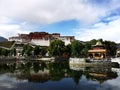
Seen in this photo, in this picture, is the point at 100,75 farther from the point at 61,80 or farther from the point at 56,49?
the point at 56,49

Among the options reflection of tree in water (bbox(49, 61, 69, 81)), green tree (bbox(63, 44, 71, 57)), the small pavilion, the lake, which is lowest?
the lake

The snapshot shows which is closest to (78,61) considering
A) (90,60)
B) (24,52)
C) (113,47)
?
(90,60)

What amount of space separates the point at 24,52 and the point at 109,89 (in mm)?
152120

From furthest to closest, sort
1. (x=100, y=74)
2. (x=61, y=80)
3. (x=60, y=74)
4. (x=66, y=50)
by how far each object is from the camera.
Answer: (x=66, y=50)
(x=60, y=74)
(x=100, y=74)
(x=61, y=80)

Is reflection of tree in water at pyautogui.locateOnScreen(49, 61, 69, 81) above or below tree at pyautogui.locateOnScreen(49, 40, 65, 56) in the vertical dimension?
below

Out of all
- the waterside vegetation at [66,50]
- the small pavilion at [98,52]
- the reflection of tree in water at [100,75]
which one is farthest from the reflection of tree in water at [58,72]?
the waterside vegetation at [66,50]

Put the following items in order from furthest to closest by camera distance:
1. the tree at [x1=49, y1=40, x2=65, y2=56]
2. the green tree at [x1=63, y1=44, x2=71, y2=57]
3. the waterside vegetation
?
the green tree at [x1=63, y1=44, x2=71, y2=57], the tree at [x1=49, y1=40, x2=65, y2=56], the waterside vegetation

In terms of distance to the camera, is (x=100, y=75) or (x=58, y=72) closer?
(x=100, y=75)

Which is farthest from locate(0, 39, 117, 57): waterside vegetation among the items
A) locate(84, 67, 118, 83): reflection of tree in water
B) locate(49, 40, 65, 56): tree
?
locate(84, 67, 118, 83): reflection of tree in water

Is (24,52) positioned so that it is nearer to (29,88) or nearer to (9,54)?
(9,54)

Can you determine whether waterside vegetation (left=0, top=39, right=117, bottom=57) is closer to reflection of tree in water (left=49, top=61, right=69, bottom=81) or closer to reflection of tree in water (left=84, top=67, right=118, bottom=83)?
reflection of tree in water (left=49, top=61, right=69, bottom=81)

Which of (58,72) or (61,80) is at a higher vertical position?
(58,72)

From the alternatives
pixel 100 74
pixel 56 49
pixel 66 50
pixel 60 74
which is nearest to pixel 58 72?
pixel 60 74

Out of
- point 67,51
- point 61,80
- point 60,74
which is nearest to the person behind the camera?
point 61,80
